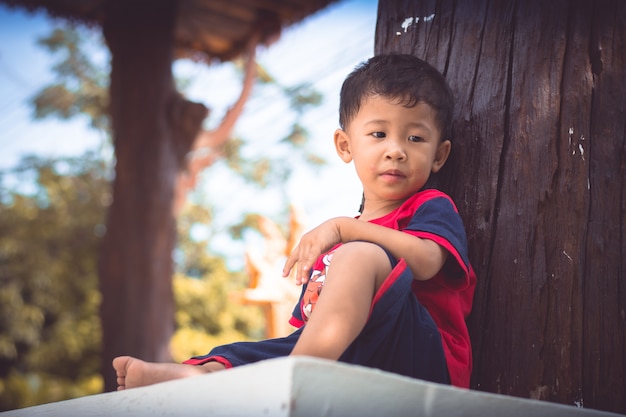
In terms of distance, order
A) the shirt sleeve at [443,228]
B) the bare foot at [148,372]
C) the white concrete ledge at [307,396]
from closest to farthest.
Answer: the white concrete ledge at [307,396], the bare foot at [148,372], the shirt sleeve at [443,228]

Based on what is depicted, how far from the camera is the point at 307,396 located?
0.84 meters

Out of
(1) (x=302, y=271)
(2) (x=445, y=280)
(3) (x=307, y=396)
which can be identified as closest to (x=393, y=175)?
(2) (x=445, y=280)

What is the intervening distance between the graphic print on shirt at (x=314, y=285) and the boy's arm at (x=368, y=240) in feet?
0.41

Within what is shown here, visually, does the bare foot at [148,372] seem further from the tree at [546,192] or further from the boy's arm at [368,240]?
the tree at [546,192]

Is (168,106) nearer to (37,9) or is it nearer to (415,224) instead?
(37,9)

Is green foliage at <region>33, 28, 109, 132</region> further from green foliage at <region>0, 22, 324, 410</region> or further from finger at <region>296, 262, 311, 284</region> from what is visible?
finger at <region>296, 262, 311, 284</region>

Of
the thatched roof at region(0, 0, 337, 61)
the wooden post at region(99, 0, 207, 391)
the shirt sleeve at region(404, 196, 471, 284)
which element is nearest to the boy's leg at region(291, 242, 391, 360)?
the shirt sleeve at region(404, 196, 471, 284)

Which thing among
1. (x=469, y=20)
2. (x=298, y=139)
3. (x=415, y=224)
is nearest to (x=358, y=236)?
(x=415, y=224)

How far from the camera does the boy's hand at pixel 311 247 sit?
1.35 m

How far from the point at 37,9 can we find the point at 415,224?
5142 millimetres

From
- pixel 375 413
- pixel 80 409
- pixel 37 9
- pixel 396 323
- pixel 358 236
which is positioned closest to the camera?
pixel 375 413

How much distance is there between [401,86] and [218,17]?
5015mm

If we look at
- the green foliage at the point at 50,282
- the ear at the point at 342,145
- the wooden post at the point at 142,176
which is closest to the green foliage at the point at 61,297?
the green foliage at the point at 50,282

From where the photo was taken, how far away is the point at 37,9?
18.1 ft
